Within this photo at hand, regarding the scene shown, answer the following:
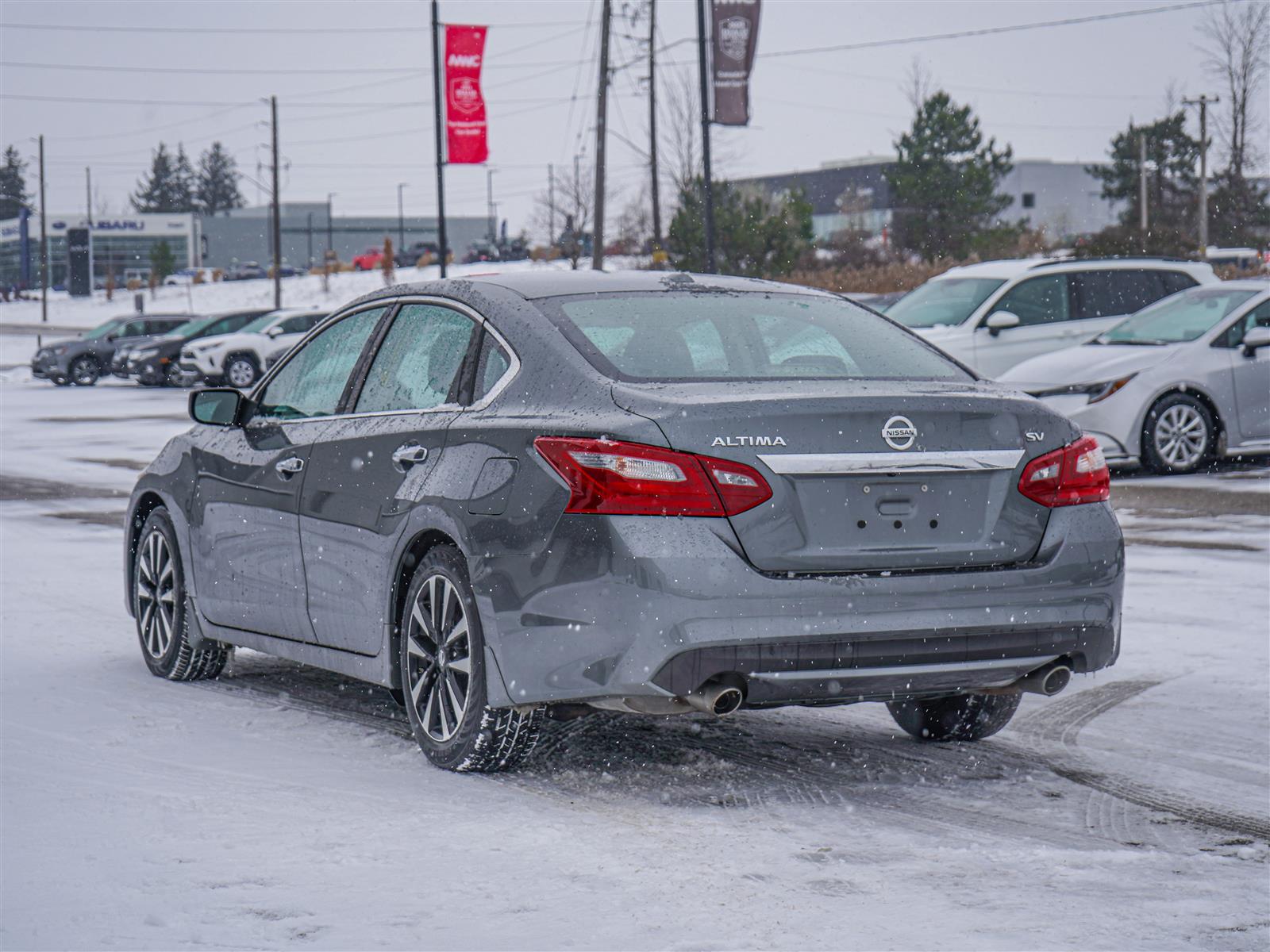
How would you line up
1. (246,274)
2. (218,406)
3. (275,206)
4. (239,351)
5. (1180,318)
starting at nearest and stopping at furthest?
(218,406)
(1180,318)
(239,351)
(275,206)
(246,274)

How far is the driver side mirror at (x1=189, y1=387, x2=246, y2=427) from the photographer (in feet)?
22.8

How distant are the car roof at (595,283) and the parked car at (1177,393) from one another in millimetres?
9964

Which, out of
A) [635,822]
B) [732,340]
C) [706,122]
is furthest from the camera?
[706,122]

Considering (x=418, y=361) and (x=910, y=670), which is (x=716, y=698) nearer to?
(x=910, y=670)

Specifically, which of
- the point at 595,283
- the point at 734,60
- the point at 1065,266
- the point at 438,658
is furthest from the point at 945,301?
the point at 734,60

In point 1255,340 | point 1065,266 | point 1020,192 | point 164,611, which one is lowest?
point 164,611

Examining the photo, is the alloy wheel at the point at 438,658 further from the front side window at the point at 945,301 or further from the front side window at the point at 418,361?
the front side window at the point at 945,301

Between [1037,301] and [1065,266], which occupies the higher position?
[1065,266]

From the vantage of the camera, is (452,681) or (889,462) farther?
(452,681)

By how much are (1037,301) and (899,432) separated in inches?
567

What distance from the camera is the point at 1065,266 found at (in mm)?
19078

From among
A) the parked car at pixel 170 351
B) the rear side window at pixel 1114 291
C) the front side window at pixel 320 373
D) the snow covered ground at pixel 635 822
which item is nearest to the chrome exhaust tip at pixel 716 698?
the snow covered ground at pixel 635 822

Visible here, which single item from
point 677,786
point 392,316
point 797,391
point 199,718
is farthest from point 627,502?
point 199,718

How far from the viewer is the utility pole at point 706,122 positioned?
33.9 m
